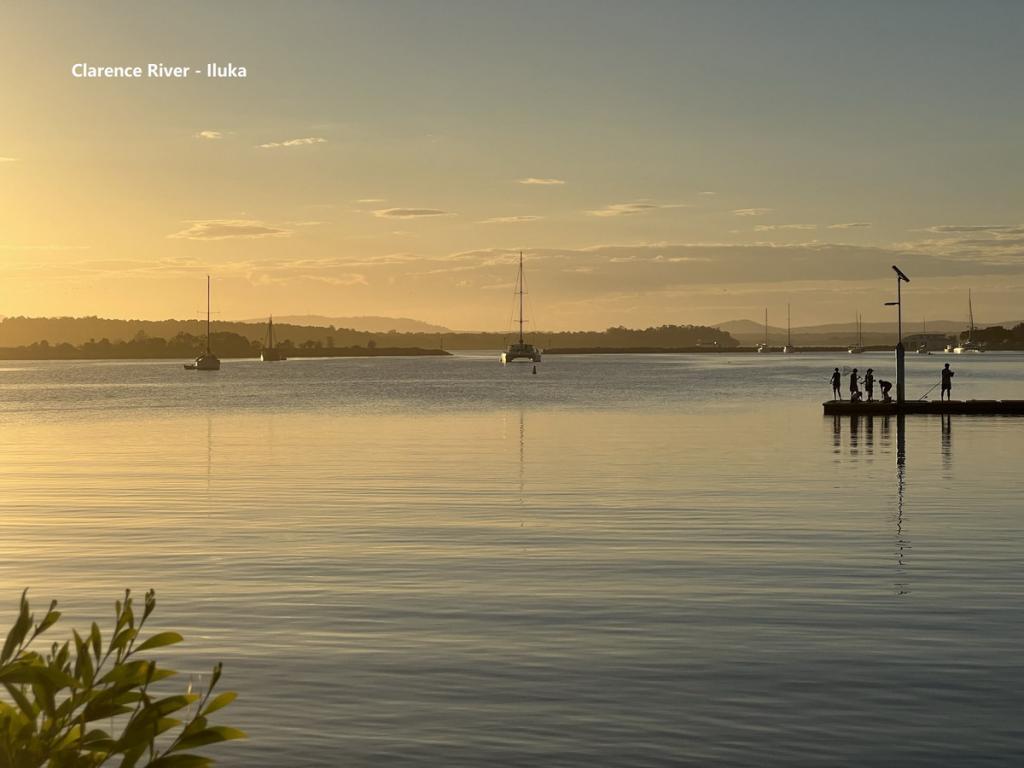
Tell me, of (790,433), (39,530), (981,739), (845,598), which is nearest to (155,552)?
(39,530)

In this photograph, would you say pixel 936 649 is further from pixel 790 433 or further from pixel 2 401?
pixel 2 401

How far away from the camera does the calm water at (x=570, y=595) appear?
10531mm

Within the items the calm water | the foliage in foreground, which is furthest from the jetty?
the foliage in foreground

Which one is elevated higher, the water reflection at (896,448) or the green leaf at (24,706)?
the green leaf at (24,706)

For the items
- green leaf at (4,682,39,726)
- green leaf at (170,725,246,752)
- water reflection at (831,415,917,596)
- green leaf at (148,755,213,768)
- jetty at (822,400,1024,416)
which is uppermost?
green leaf at (4,682,39,726)

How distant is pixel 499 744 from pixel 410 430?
50300 millimetres

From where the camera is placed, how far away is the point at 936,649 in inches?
531

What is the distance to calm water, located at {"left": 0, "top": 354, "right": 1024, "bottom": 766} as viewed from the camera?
1053 centimetres

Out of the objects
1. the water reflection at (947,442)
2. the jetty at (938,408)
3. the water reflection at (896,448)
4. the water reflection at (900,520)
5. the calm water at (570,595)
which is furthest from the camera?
the jetty at (938,408)

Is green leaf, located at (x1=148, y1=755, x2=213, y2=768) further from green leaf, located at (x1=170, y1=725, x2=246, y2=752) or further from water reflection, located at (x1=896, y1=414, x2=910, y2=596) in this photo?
water reflection, located at (x1=896, y1=414, x2=910, y2=596)

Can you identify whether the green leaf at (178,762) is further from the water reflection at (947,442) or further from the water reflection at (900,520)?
the water reflection at (947,442)

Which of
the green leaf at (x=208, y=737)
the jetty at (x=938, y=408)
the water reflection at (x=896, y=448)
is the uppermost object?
the green leaf at (x=208, y=737)

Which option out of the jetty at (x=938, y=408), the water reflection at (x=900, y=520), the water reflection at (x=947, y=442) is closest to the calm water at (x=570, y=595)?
the water reflection at (x=900, y=520)

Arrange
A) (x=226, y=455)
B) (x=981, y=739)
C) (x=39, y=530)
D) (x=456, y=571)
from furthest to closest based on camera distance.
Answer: (x=226, y=455) → (x=39, y=530) → (x=456, y=571) → (x=981, y=739)
